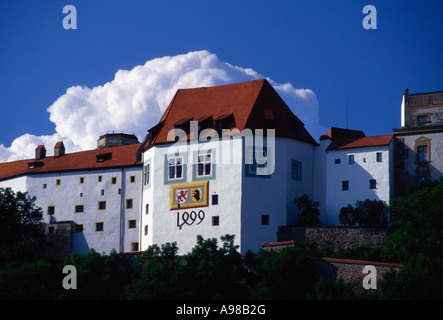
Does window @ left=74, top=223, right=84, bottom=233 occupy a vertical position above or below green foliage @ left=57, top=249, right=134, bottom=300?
above

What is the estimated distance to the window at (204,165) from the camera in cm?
7319

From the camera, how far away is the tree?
248 feet

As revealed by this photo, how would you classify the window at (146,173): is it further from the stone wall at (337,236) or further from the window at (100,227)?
the stone wall at (337,236)

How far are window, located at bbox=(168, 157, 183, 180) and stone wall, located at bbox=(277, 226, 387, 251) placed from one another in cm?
957

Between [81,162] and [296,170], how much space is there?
20.3m

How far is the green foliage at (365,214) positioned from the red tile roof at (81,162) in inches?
721

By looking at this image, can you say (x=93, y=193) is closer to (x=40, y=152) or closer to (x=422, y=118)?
(x=40, y=152)

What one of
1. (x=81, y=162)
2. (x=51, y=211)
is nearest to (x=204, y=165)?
(x=81, y=162)

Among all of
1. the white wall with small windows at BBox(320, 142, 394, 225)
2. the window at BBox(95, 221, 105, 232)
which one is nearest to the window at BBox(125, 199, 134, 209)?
the window at BBox(95, 221, 105, 232)

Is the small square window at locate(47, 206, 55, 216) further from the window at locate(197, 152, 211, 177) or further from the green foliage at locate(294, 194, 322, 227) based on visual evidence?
the green foliage at locate(294, 194, 322, 227)

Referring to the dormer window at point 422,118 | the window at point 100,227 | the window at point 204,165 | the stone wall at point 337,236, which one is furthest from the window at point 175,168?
the dormer window at point 422,118

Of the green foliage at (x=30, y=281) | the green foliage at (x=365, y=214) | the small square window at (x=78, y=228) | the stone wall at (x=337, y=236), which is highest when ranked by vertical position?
the green foliage at (x=365, y=214)

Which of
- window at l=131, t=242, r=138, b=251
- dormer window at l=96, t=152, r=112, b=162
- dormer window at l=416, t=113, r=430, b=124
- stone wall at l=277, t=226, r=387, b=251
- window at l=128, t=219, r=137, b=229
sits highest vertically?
dormer window at l=416, t=113, r=430, b=124
